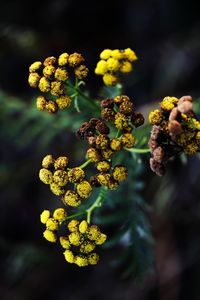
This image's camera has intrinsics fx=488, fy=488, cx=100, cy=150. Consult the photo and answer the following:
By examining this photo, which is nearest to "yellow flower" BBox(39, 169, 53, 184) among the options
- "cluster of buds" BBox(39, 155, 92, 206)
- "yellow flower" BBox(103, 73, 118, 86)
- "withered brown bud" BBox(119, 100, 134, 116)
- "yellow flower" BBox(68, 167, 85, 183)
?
"cluster of buds" BBox(39, 155, 92, 206)

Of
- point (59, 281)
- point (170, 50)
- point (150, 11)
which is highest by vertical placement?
point (150, 11)

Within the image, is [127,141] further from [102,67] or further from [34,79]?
[34,79]

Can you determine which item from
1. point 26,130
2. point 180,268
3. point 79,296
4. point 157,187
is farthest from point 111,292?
point 26,130

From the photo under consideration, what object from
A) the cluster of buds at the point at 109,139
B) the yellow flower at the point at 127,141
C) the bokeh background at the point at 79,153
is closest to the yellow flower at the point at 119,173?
the cluster of buds at the point at 109,139

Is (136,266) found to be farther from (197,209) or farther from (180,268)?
(180,268)

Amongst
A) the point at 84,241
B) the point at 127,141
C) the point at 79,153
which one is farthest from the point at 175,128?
the point at 79,153

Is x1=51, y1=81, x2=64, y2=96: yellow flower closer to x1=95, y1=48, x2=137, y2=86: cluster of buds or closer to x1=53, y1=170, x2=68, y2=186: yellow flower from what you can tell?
x1=95, y1=48, x2=137, y2=86: cluster of buds

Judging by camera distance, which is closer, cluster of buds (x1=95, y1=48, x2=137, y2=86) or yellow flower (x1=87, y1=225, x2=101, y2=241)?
yellow flower (x1=87, y1=225, x2=101, y2=241)
